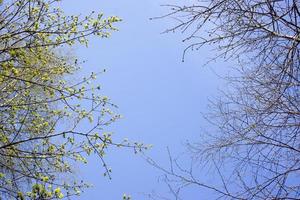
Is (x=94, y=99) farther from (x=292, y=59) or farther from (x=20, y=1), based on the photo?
(x=292, y=59)

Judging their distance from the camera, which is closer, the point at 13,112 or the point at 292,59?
the point at 292,59

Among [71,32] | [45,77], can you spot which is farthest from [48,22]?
[45,77]

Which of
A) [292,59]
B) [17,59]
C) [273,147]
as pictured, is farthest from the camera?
[17,59]

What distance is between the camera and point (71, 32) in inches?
165

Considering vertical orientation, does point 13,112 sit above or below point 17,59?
below

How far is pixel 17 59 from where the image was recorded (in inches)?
164

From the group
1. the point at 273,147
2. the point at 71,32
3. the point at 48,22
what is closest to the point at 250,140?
the point at 273,147

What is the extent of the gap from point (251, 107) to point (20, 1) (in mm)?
2570

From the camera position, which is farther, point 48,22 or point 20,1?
point 48,22

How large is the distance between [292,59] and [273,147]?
93 centimetres

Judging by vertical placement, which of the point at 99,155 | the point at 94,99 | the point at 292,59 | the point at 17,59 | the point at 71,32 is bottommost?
the point at 99,155

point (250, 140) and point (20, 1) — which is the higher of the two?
point (20, 1)

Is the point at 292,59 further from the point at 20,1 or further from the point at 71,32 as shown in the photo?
the point at 20,1

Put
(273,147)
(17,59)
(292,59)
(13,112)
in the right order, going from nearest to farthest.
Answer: (292,59)
(273,147)
(17,59)
(13,112)
